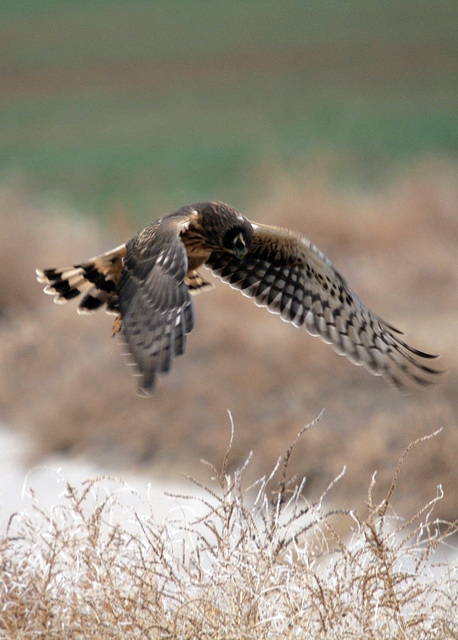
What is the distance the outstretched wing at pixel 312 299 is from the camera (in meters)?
2.74

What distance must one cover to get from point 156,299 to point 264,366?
11.2ft

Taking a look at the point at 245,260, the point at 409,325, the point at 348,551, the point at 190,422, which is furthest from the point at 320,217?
the point at 348,551

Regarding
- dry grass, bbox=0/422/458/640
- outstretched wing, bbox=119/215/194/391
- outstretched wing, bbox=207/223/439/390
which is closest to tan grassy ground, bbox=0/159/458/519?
outstretched wing, bbox=207/223/439/390

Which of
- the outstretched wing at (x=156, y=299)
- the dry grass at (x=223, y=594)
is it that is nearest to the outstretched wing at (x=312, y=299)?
the outstretched wing at (x=156, y=299)

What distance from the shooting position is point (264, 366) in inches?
208

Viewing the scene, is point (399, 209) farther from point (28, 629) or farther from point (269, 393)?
point (28, 629)

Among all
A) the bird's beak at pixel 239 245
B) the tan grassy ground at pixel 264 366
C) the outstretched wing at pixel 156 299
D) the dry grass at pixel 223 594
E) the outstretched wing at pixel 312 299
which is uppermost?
the tan grassy ground at pixel 264 366

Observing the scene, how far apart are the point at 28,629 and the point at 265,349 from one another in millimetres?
3635

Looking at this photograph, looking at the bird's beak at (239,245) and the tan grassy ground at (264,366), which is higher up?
the tan grassy ground at (264,366)

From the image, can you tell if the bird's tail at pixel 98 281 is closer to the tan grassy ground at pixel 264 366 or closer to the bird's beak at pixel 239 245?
the bird's beak at pixel 239 245

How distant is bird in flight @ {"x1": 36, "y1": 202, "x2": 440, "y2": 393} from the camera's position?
1870 mm

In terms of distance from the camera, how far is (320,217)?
6.95 metres

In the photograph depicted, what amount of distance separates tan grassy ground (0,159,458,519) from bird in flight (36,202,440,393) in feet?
3.78

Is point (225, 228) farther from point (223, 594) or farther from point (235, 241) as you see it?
point (223, 594)
